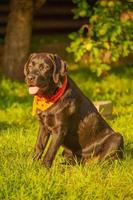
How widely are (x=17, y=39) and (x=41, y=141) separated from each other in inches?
243

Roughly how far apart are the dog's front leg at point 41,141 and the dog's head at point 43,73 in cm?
43

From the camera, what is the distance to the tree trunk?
1176 centimetres

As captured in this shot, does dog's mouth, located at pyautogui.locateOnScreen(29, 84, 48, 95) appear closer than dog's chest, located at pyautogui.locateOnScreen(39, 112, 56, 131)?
Yes

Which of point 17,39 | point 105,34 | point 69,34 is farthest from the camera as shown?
point 17,39

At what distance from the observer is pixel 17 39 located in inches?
468

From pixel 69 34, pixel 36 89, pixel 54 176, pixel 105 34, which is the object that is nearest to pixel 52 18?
pixel 69 34

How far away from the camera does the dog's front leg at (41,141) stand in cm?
594

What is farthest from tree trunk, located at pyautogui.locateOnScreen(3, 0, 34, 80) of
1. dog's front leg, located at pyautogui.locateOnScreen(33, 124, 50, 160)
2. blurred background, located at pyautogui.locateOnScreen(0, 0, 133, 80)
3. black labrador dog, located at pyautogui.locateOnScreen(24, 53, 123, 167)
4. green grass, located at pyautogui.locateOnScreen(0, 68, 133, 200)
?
dog's front leg, located at pyautogui.locateOnScreen(33, 124, 50, 160)

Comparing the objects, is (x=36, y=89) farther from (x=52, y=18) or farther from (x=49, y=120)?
(x=52, y=18)

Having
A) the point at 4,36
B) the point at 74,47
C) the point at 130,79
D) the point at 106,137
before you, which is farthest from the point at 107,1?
the point at 106,137

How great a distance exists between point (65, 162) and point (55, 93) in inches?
32.5

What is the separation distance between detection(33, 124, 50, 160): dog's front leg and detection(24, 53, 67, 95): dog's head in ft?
1.41

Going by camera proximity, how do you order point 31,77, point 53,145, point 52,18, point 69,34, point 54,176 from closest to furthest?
point 54,176
point 31,77
point 53,145
point 69,34
point 52,18

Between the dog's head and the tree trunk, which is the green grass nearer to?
the dog's head
